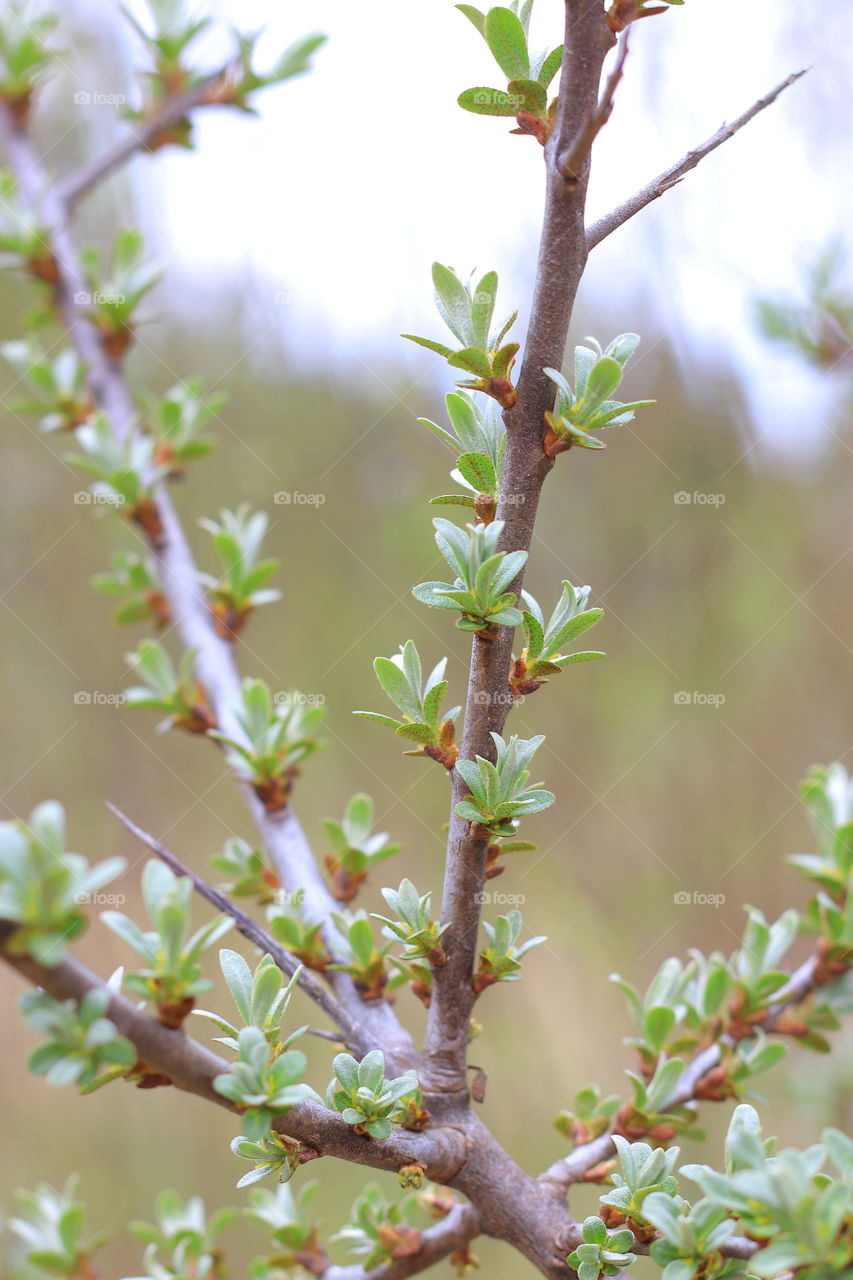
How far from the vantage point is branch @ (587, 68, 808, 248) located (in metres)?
0.39

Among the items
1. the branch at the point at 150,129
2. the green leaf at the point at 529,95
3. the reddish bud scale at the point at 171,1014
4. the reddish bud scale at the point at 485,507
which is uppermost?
the branch at the point at 150,129

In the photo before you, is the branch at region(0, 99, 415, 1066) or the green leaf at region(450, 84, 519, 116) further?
the branch at region(0, 99, 415, 1066)

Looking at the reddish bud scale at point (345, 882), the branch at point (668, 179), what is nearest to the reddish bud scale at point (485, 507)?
the branch at point (668, 179)

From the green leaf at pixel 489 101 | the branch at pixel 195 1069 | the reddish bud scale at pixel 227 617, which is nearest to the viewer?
the branch at pixel 195 1069

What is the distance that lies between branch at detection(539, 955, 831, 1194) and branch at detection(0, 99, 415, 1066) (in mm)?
127

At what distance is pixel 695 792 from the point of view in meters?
1.76

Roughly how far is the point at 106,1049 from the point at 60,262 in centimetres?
81

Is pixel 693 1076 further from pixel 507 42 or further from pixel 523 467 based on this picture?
pixel 507 42

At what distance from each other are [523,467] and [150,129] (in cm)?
68

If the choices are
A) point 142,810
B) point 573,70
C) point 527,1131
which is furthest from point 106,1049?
point 142,810

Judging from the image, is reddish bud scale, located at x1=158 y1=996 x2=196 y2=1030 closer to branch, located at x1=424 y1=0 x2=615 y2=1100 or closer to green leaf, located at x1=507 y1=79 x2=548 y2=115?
branch, located at x1=424 y1=0 x2=615 y2=1100

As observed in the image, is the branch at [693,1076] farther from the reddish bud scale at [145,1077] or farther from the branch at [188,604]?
the reddish bud scale at [145,1077]

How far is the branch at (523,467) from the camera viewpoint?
0.38 m

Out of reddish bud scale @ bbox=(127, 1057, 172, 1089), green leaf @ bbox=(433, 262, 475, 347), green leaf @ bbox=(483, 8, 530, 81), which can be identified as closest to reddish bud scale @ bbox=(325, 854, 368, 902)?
reddish bud scale @ bbox=(127, 1057, 172, 1089)
